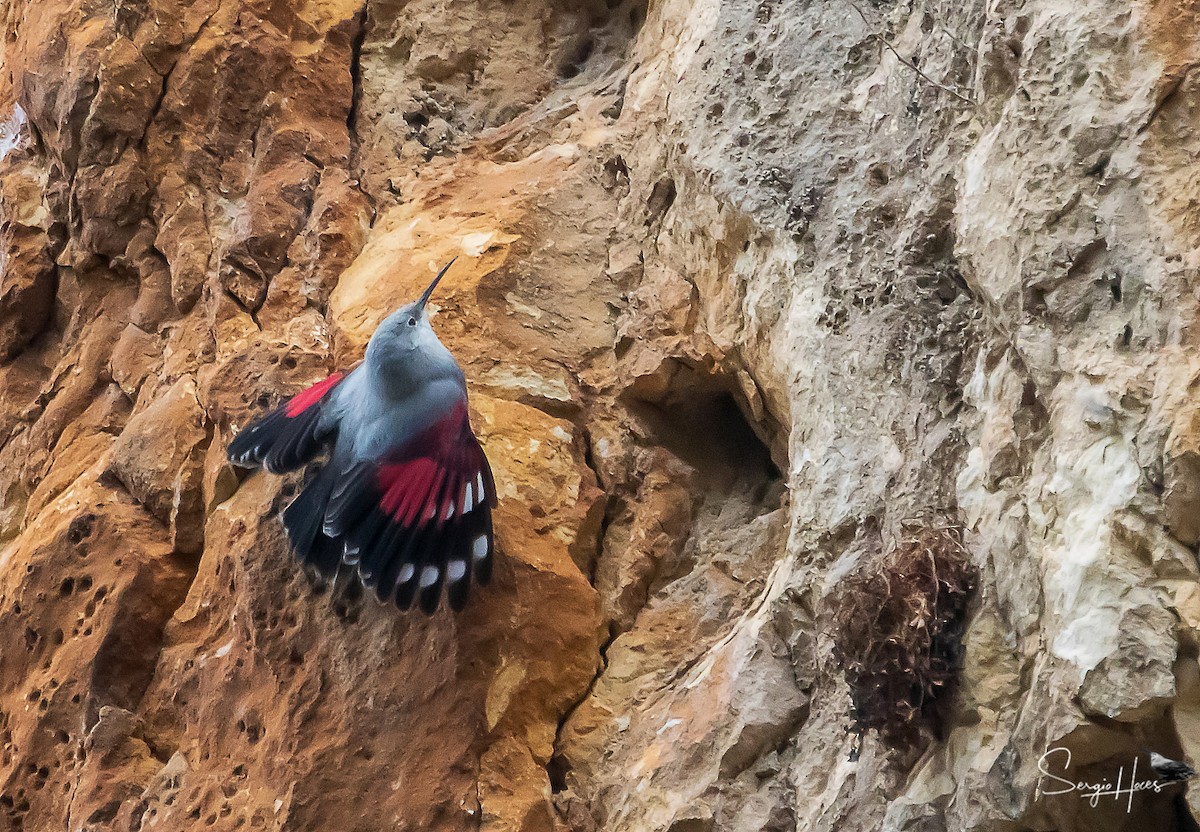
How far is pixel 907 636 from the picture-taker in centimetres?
200

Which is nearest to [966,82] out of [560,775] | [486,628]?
[486,628]

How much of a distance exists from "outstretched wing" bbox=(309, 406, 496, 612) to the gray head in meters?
0.13

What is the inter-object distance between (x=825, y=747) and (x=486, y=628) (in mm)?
798

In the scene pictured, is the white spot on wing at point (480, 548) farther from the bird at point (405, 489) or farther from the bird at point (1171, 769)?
the bird at point (1171, 769)

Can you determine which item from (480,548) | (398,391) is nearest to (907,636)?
(480,548)

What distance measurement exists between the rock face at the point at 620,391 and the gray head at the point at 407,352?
0.36 m

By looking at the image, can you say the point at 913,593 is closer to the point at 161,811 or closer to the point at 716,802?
the point at 716,802

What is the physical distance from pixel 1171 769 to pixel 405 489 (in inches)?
61.9

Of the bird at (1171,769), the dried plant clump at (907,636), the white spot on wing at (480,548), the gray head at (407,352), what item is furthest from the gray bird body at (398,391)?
the bird at (1171,769)

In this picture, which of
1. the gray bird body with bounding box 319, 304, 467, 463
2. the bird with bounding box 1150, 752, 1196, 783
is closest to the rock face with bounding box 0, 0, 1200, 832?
the bird with bounding box 1150, 752, 1196, 783

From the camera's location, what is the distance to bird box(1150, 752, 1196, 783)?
1550 mm

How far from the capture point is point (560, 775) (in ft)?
8.84

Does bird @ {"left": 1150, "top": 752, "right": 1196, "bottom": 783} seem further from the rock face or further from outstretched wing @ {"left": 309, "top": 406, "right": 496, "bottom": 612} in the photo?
outstretched wing @ {"left": 309, "top": 406, "right": 496, "bottom": 612}

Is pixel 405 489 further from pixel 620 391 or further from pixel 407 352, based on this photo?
pixel 620 391
